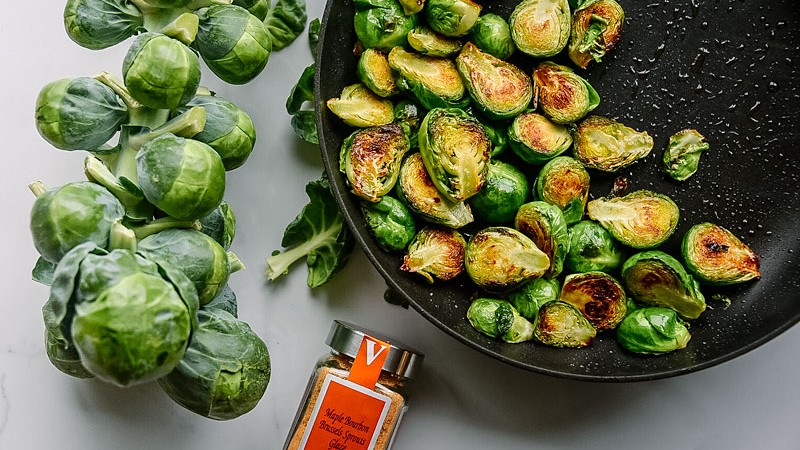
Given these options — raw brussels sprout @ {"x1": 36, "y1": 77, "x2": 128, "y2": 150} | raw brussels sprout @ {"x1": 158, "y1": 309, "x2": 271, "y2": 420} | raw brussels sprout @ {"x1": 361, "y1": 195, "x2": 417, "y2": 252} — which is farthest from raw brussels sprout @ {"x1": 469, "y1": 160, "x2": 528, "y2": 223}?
raw brussels sprout @ {"x1": 36, "y1": 77, "x2": 128, "y2": 150}

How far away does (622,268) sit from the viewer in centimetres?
126

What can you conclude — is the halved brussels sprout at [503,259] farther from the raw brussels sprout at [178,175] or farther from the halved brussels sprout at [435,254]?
the raw brussels sprout at [178,175]

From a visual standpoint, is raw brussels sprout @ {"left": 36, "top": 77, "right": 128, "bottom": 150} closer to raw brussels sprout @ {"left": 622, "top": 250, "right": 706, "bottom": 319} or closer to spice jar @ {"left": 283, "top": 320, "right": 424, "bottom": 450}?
spice jar @ {"left": 283, "top": 320, "right": 424, "bottom": 450}

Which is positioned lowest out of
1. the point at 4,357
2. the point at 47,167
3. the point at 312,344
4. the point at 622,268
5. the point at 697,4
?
the point at 4,357

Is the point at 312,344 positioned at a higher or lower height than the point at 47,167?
lower

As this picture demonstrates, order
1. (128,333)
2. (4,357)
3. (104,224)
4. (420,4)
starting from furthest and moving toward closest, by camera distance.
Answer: (4,357), (420,4), (104,224), (128,333)

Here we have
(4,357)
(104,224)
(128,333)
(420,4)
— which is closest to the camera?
(128,333)

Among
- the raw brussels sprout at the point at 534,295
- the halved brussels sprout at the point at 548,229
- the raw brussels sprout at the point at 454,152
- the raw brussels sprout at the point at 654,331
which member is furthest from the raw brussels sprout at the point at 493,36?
the raw brussels sprout at the point at 654,331

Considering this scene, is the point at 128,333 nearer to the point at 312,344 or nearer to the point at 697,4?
the point at 312,344

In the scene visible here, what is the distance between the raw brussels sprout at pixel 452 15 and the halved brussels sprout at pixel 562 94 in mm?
149

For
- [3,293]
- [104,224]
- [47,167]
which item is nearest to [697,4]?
[104,224]

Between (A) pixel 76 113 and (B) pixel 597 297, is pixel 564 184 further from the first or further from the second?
(A) pixel 76 113

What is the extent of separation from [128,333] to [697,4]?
3.45 feet

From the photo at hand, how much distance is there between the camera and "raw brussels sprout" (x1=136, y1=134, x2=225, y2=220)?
3.13 feet
